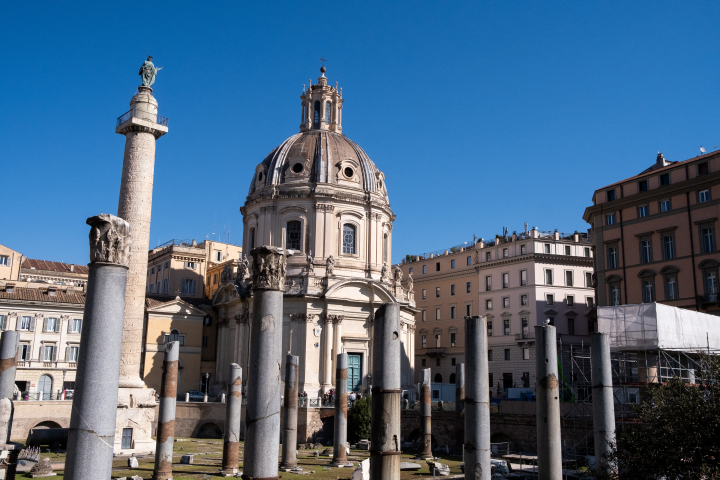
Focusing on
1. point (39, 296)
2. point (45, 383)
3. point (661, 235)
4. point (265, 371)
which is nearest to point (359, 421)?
point (661, 235)

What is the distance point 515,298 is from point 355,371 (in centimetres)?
→ 1763

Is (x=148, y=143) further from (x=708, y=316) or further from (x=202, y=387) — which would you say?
(x=708, y=316)

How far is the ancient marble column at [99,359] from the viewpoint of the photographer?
1033 centimetres

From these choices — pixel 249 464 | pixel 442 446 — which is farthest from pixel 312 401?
pixel 249 464

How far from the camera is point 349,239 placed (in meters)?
50.2

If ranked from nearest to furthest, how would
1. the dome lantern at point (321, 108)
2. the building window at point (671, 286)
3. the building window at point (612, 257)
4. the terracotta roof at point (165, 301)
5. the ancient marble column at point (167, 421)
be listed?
the ancient marble column at point (167, 421) → the building window at point (671, 286) → the building window at point (612, 257) → the terracotta roof at point (165, 301) → the dome lantern at point (321, 108)

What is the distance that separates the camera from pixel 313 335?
150ft

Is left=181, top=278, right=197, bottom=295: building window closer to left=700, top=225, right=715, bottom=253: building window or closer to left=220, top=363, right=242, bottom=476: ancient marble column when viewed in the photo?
left=220, top=363, right=242, bottom=476: ancient marble column

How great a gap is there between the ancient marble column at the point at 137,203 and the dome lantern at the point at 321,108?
23132 mm

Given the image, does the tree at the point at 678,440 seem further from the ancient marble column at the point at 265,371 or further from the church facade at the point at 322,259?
the church facade at the point at 322,259

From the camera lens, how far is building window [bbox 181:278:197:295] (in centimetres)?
6278

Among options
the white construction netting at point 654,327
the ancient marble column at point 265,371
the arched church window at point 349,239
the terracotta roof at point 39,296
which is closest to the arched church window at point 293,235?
the arched church window at point 349,239

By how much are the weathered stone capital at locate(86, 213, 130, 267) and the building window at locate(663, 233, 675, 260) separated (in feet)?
120

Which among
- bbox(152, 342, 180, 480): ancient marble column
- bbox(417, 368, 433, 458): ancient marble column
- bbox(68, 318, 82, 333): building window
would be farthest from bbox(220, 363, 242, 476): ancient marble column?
bbox(68, 318, 82, 333): building window
